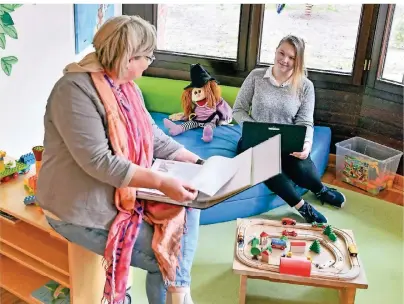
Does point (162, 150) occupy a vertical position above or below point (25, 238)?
above

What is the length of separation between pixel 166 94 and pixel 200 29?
53 centimetres

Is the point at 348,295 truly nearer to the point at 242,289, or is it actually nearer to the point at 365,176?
the point at 242,289

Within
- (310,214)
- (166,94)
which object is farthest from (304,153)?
(166,94)

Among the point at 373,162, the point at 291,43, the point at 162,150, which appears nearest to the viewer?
the point at 162,150

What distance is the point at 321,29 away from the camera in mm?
3139

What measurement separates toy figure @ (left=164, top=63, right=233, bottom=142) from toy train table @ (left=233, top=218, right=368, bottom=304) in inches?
40.5

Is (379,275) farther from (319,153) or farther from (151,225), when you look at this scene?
(151,225)

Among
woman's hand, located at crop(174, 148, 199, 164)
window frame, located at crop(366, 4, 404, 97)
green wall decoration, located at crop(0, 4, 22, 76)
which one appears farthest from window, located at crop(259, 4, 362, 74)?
woman's hand, located at crop(174, 148, 199, 164)

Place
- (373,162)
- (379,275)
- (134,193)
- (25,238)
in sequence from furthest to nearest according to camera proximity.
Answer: (373,162) < (379,275) < (25,238) < (134,193)

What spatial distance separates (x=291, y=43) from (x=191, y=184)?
48.9 inches

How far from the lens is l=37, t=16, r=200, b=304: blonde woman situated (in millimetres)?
1356

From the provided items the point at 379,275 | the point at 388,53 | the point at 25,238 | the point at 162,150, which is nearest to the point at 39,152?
the point at 25,238

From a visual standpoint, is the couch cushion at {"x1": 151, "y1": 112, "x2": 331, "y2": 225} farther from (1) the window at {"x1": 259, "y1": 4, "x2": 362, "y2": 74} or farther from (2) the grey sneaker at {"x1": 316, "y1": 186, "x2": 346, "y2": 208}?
(1) the window at {"x1": 259, "y1": 4, "x2": 362, "y2": 74}

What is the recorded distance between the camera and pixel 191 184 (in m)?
1.47
